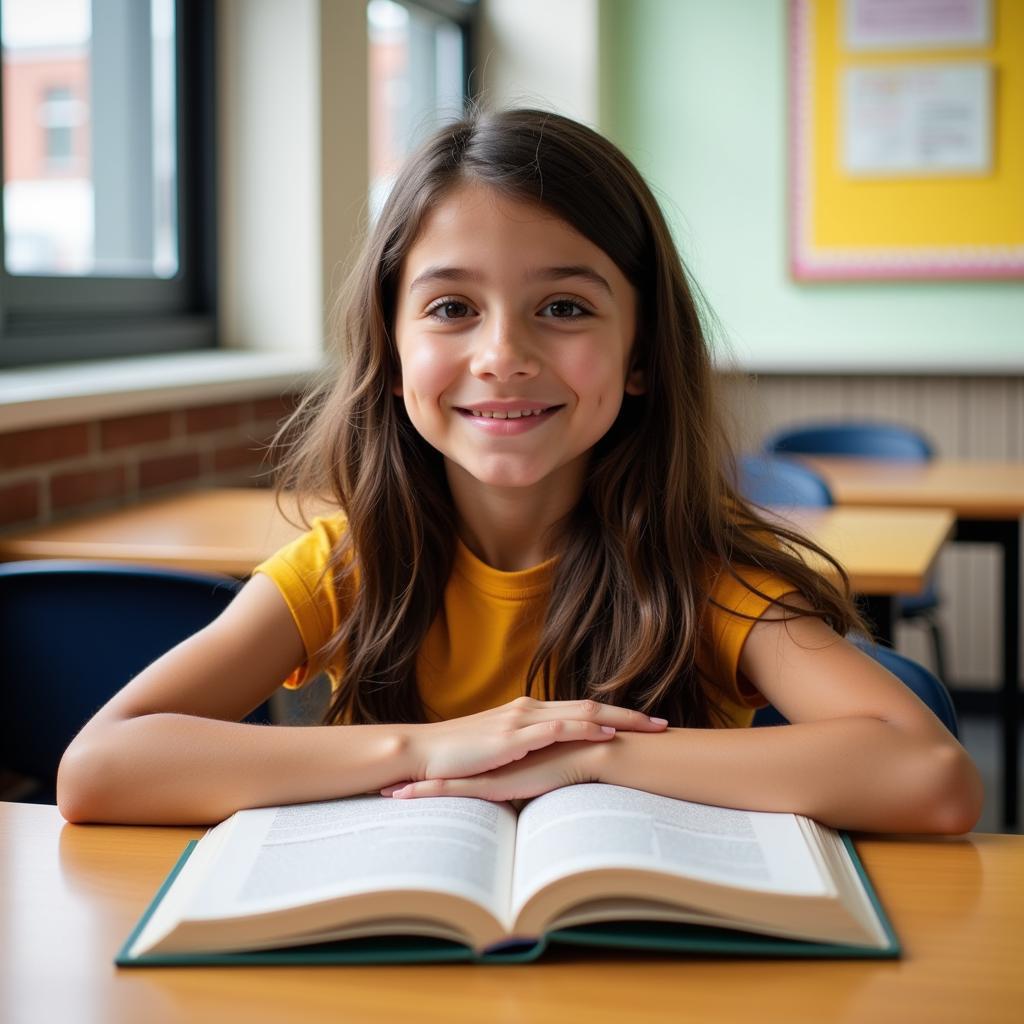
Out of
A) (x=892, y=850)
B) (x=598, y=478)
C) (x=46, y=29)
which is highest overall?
(x=46, y=29)

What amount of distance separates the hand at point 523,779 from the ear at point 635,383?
1.42 ft

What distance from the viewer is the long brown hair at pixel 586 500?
120cm

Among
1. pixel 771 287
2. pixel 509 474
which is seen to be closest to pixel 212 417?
pixel 509 474

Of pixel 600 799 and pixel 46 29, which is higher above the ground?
pixel 46 29

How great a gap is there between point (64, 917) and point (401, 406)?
0.67m

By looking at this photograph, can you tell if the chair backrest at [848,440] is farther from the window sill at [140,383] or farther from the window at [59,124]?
the window at [59,124]

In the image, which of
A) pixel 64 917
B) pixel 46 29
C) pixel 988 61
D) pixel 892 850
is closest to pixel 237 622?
pixel 64 917

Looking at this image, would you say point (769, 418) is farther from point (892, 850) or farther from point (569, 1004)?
point (569, 1004)

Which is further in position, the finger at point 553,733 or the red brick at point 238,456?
the red brick at point 238,456

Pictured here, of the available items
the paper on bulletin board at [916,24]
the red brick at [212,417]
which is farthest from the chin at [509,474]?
the paper on bulletin board at [916,24]

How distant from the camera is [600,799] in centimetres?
89

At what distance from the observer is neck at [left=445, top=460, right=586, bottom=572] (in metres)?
1.33

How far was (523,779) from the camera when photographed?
941 mm

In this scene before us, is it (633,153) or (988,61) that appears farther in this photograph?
(633,153)
